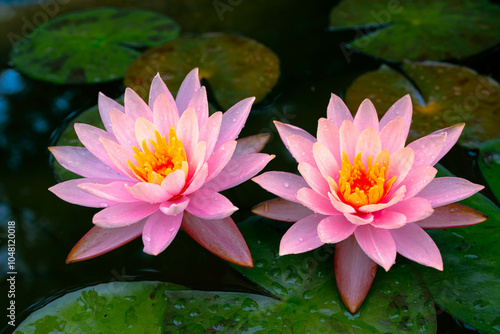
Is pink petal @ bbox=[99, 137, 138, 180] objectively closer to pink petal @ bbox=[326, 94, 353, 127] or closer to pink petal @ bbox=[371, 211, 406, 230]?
pink petal @ bbox=[326, 94, 353, 127]

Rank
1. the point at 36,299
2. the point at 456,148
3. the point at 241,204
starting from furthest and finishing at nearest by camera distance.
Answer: the point at 456,148
the point at 241,204
the point at 36,299

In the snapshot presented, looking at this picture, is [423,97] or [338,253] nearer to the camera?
[338,253]

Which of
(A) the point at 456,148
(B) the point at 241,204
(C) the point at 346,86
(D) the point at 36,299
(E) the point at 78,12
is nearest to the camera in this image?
(D) the point at 36,299

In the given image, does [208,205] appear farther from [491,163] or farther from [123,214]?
[491,163]

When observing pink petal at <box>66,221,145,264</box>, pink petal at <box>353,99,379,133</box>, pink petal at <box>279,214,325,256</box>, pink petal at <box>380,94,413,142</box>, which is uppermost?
pink petal at <box>353,99,379,133</box>

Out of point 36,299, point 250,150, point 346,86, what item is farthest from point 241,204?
point 346,86

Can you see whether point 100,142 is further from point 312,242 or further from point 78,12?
point 78,12

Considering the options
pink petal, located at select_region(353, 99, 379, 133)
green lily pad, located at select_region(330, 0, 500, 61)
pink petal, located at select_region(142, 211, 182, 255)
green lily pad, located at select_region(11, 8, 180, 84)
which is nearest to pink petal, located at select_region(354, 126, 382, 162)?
pink petal, located at select_region(353, 99, 379, 133)
